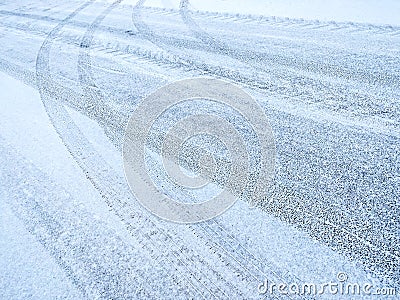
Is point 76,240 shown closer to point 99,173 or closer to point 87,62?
point 99,173

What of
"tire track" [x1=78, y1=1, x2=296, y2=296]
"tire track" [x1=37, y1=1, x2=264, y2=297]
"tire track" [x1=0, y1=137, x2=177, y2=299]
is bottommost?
"tire track" [x1=0, y1=137, x2=177, y2=299]

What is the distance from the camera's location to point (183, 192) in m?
2.30

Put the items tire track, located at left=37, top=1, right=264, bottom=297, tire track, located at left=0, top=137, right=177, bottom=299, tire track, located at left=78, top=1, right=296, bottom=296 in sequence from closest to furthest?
1. tire track, located at left=0, top=137, right=177, bottom=299
2. tire track, located at left=37, top=1, right=264, bottom=297
3. tire track, located at left=78, top=1, right=296, bottom=296

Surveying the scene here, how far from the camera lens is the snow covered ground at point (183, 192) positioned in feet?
5.72

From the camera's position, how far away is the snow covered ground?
1.74m

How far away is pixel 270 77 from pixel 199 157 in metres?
1.88

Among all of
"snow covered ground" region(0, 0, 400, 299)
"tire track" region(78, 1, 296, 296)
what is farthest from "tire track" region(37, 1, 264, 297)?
"tire track" region(78, 1, 296, 296)

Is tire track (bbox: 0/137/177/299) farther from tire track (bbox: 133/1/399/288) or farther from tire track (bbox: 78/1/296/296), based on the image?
tire track (bbox: 78/1/296/296)

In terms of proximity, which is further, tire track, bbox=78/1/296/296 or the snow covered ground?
tire track, bbox=78/1/296/296

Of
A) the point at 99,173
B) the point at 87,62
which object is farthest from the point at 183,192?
the point at 87,62

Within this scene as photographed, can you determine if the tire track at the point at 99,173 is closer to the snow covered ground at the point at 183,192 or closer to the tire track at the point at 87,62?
the snow covered ground at the point at 183,192

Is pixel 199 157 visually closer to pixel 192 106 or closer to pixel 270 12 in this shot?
pixel 192 106

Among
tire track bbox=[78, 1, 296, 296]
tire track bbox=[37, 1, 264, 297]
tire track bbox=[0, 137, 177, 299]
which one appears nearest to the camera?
tire track bbox=[0, 137, 177, 299]

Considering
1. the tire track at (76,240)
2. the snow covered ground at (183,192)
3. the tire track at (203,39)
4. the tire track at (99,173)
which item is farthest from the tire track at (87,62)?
the tire track at (76,240)
